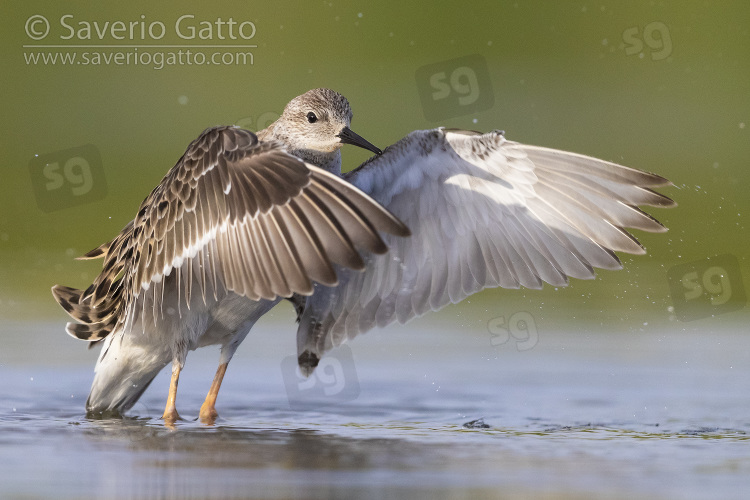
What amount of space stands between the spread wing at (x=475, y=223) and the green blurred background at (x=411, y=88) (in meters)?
6.28

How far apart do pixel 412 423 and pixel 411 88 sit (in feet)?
36.3

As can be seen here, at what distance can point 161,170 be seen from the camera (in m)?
15.5

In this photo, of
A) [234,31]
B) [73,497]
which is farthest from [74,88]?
[73,497]

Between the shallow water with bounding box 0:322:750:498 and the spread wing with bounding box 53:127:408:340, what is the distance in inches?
32.7

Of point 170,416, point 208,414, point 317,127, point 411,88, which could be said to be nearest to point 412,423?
point 208,414

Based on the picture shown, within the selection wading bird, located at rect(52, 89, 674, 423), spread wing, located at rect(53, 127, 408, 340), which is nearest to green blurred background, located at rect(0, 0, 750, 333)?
wading bird, located at rect(52, 89, 674, 423)

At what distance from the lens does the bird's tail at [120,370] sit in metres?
7.49

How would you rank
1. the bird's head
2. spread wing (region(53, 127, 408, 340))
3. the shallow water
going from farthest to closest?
1. the bird's head
2. spread wing (region(53, 127, 408, 340))
3. the shallow water

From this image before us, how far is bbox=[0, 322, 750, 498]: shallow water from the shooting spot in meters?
5.30

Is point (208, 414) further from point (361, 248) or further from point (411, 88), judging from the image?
point (411, 88)

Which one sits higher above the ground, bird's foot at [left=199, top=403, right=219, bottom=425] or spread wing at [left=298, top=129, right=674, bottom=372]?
spread wing at [left=298, top=129, right=674, bottom=372]

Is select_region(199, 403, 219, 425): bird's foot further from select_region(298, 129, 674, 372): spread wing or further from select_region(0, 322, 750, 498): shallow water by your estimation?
select_region(298, 129, 674, 372): spread wing

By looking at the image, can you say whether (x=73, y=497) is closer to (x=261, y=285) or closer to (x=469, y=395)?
(x=261, y=285)

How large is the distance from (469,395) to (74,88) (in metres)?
10.8
